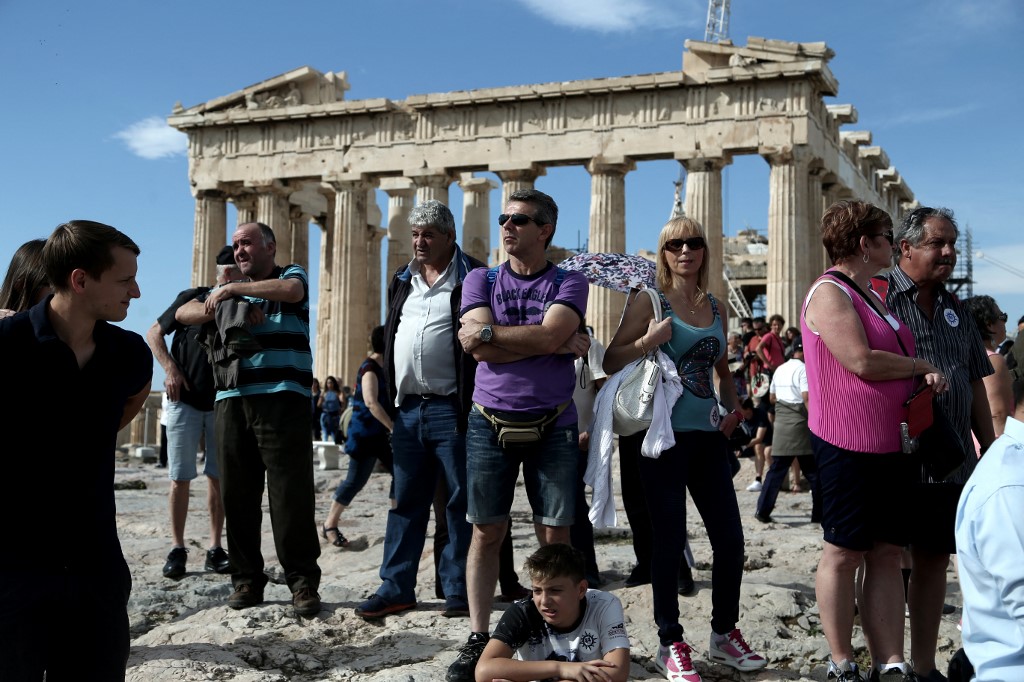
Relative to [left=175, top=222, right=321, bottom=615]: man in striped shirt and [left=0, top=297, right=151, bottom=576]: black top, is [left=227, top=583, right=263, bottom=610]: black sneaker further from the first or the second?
[left=0, top=297, right=151, bottom=576]: black top

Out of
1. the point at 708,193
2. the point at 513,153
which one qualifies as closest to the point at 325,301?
the point at 513,153

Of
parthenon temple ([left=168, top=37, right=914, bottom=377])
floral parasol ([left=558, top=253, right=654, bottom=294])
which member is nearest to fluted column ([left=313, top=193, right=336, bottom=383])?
parthenon temple ([left=168, top=37, right=914, bottom=377])

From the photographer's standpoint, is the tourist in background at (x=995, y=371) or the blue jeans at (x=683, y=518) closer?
the blue jeans at (x=683, y=518)

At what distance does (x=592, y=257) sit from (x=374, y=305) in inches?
936

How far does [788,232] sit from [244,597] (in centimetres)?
2018

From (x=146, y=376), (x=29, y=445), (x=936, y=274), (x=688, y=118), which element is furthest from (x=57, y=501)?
(x=688, y=118)

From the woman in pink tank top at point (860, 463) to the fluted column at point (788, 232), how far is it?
781 inches

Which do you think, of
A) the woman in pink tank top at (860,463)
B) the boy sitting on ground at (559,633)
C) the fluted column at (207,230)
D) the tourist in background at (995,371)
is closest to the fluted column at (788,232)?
the fluted column at (207,230)

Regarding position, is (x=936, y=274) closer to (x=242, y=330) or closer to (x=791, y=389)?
(x=242, y=330)

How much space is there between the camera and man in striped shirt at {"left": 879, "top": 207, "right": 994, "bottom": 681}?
14.5ft

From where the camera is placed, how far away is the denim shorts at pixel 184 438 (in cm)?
689

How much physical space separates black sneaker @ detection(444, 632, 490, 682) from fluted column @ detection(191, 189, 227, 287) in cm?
2635

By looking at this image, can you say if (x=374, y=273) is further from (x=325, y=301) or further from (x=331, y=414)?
(x=331, y=414)

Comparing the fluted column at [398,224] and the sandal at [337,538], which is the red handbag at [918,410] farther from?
the fluted column at [398,224]
